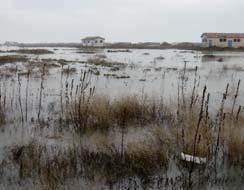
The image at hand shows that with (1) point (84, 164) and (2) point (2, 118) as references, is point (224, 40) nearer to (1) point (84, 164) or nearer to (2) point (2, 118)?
(2) point (2, 118)

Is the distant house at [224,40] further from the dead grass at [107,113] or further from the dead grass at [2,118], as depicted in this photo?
the dead grass at [2,118]

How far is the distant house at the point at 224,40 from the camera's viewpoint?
82375 mm

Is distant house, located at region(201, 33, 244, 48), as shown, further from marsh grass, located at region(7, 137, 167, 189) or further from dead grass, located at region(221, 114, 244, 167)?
marsh grass, located at region(7, 137, 167, 189)

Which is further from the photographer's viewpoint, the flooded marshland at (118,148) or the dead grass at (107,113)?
the dead grass at (107,113)

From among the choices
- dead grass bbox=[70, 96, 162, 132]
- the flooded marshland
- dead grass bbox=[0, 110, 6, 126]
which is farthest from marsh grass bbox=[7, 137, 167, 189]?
dead grass bbox=[0, 110, 6, 126]

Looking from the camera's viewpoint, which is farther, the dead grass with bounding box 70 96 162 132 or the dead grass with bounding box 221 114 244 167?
the dead grass with bounding box 70 96 162 132

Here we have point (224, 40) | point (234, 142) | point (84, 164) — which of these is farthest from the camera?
point (224, 40)

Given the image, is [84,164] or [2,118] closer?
[84,164]

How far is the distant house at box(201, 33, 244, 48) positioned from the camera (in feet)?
270

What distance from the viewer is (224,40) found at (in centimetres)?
8306

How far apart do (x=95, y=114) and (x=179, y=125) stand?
8.44 feet

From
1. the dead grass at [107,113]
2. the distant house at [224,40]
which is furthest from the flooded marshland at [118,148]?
the distant house at [224,40]

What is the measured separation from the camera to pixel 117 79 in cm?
2383

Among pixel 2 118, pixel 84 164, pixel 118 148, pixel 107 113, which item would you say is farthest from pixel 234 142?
pixel 2 118
